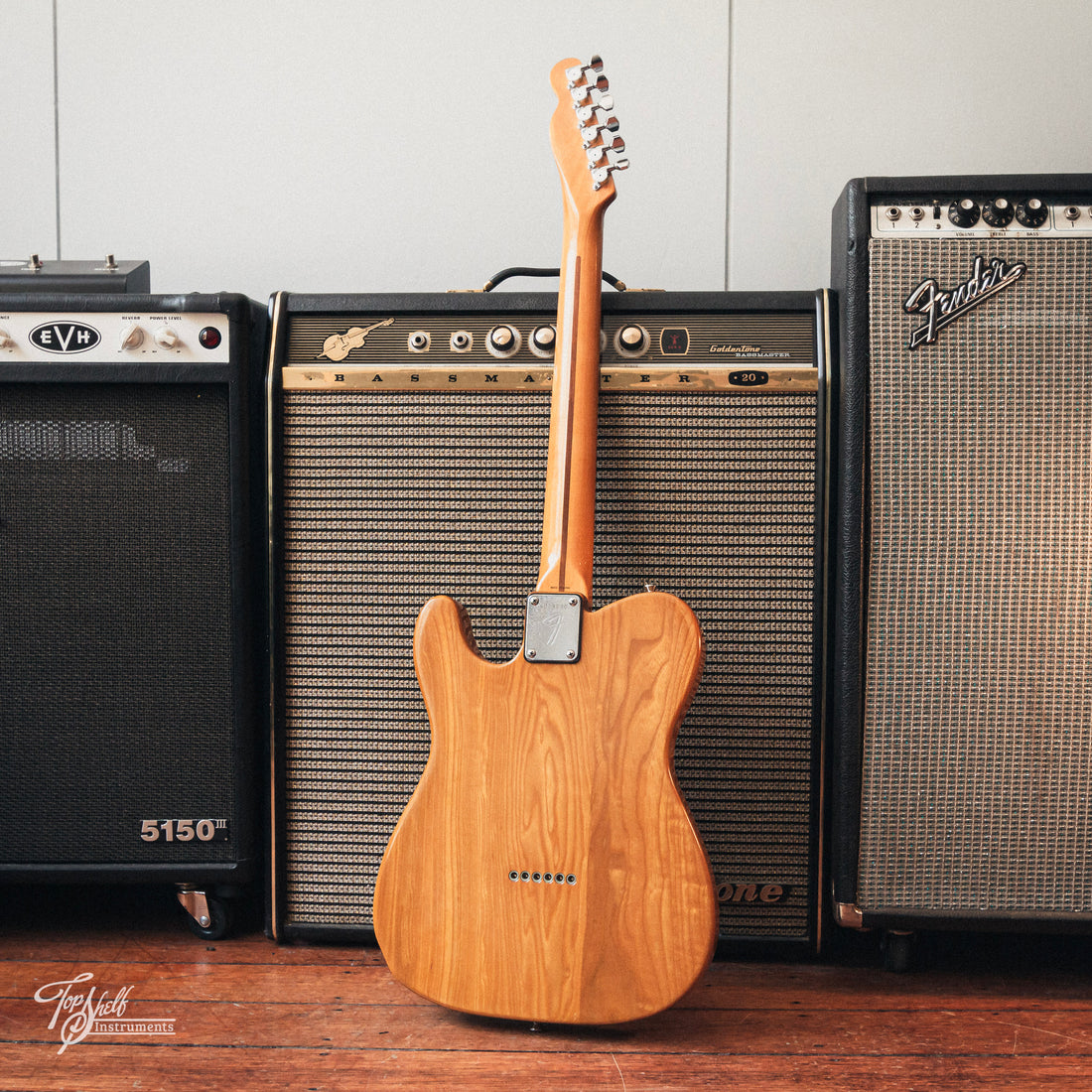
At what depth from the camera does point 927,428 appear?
3.09 feet

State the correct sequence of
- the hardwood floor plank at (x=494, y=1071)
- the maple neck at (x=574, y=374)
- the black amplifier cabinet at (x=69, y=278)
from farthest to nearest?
the black amplifier cabinet at (x=69, y=278) → the maple neck at (x=574, y=374) → the hardwood floor plank at (x=494, y=1071)

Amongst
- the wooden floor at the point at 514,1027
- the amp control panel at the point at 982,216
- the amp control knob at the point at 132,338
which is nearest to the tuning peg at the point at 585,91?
the amp control panel at the point at 982,216

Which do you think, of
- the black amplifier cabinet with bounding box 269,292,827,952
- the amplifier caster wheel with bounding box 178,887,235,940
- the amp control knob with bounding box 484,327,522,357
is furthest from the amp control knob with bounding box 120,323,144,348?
the amplifier caster wheel with bounding box 178,887,235,940

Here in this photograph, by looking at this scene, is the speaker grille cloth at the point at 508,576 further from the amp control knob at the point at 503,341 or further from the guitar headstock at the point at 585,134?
the guitar headstock at the point at 585,134

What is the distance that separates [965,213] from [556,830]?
30.0 inches

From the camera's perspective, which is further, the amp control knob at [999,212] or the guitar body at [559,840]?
the amp control knob at [999,212]

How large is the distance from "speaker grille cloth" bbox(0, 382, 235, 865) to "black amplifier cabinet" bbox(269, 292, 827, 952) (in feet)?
0.27

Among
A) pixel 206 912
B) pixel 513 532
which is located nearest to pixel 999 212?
pixel 513 532

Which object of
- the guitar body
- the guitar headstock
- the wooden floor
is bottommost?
the wooden floor

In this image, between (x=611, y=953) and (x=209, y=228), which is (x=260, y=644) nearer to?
(x=611, y=953)

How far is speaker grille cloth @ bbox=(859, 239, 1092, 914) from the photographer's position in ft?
3.06

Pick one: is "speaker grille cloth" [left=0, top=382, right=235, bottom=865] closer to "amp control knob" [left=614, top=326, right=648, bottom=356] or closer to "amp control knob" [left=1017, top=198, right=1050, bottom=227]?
"amp control knob" [left=614, top=326, right=648, bottom=356]

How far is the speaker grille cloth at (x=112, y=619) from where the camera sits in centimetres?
102

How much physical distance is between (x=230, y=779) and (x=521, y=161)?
3.16 feet
